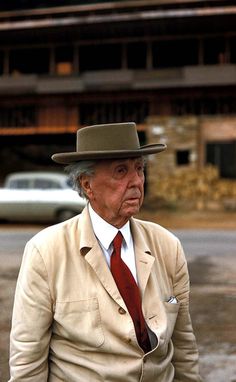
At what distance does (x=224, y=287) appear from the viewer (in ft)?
22.0

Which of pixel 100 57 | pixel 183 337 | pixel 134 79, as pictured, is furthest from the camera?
pixel 100 57

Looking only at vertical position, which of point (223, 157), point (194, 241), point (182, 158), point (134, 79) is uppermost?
point (134, 79)

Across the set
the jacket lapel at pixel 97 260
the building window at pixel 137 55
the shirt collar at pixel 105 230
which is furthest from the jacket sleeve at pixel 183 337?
the building window at pixel 137 55

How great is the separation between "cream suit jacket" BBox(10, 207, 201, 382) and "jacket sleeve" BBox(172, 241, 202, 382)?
19 cm

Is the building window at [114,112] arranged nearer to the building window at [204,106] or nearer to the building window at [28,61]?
the building window at [204,106]

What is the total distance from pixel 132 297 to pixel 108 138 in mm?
699

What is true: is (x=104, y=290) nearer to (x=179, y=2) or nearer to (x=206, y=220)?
(x=206, y=220)

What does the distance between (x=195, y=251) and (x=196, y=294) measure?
355 cm

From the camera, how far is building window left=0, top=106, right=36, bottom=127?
73.6 ft

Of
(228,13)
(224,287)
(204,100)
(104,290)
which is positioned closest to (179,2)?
(228,13)

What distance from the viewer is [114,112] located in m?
22.0

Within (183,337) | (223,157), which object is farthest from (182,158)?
(183,337)

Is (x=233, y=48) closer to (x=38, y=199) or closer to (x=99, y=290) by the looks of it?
(x=38, y=199)

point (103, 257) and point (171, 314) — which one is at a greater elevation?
point (103, 257)
